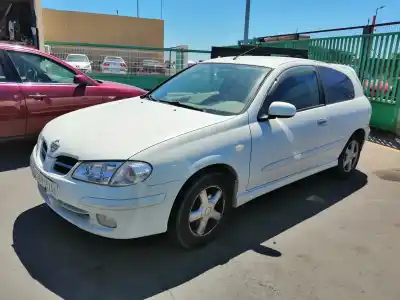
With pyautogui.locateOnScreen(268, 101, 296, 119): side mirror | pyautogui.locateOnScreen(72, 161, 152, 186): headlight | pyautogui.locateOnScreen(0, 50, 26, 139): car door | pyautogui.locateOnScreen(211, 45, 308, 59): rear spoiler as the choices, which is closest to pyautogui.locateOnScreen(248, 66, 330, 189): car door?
pyautogui.locateOnScreen(268, 101, 296, 119): side mirror

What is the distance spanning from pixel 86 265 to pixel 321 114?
2.97 metres

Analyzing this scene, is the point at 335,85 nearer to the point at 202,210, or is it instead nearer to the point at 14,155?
the point at 202,210

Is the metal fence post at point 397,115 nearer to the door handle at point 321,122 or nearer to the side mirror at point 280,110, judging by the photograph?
the door handle at point 321,122

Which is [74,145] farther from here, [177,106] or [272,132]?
[272,132]

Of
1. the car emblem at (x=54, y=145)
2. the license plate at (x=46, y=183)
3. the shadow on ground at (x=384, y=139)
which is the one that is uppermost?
the car emblem at (x=54, y=145)

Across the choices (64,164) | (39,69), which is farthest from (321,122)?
(39,69)

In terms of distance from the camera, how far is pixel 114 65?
1229 cm

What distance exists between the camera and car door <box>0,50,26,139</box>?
15.8 feet

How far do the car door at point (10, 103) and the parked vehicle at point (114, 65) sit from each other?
24.1ft

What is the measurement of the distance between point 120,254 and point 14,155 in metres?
3.35

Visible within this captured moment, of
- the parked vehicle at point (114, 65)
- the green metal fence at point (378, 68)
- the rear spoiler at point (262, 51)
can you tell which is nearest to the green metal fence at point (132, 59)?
the parked vehicle at point (114, 65)

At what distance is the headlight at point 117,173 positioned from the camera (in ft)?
8.52

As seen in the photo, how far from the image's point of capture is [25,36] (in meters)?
13.2

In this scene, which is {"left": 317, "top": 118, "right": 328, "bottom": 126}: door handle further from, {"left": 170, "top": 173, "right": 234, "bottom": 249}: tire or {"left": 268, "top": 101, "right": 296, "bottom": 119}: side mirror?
{"left": 170, "top": 173, "right": 234, "bottom": 249}: tire
